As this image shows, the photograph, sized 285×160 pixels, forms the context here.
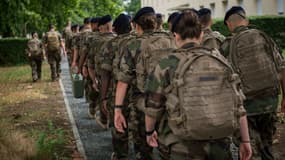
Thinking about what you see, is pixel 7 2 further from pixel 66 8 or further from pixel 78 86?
pixel 78 86

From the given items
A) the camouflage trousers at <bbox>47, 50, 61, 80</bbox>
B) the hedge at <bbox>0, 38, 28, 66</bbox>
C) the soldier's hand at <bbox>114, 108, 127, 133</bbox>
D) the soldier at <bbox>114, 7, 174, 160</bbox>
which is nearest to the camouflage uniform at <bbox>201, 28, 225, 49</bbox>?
the soldier at <bbox>114, 7, 174, 160</bbox>

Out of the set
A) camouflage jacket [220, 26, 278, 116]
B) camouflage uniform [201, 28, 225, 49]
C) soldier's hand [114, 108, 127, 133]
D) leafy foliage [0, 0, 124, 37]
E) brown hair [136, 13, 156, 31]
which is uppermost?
leafy foliage [0, 0, 124, 37]

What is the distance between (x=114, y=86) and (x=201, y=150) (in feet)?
9.80

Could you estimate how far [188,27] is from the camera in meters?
3.54

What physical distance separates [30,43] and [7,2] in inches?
260

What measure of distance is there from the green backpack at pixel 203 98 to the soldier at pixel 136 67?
1486 mm

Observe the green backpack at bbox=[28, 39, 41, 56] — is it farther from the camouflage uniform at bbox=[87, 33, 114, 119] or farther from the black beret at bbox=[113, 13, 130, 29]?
the black beret at bbox=[113, 13, 130, 29]

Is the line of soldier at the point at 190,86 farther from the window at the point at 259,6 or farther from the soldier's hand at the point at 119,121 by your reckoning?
the window at the point at 259,6

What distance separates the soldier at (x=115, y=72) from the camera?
594 cm

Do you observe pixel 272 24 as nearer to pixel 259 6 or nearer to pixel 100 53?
pixel 259 6

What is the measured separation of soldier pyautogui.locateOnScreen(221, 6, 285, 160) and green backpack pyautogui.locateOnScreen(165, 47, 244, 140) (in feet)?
5.04

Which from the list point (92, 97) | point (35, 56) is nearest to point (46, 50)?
point (35, 56)

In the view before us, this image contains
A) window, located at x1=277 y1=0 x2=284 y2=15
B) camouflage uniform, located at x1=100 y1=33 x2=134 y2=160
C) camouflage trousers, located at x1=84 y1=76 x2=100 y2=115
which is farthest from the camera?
window, located at x1=277 y1=0 x2=284 y2=15

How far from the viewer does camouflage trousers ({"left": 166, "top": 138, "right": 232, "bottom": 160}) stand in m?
3.50
